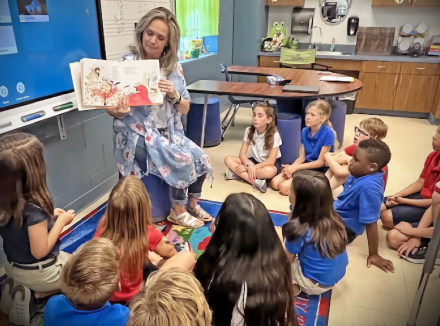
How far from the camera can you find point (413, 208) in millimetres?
1896

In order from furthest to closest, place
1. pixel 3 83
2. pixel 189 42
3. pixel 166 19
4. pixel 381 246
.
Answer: pixel 189 42 → pixel 381 246 → pixel 166 19 → pixel 3 83

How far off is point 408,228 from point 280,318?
3.81 feet

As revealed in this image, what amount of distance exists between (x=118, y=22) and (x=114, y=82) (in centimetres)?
79

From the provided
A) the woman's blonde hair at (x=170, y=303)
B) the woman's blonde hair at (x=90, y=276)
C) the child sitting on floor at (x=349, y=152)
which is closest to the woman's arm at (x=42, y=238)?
the woman's blonde hair at (x=90, y=276)

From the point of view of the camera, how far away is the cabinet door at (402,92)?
13.7ft

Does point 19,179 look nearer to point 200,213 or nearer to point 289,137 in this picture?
point 200,213

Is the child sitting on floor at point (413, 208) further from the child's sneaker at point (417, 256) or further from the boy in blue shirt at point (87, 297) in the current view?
the boy in blue shirt at point (87, 297)

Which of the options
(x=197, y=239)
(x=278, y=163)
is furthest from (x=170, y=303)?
(x=278, y=163)

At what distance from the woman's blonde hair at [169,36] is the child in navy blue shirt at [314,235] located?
943 millimetres

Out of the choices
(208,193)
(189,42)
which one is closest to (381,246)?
(208,193)

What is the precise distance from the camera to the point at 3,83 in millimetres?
1479

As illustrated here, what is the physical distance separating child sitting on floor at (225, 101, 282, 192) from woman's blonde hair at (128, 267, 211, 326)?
5.51ft

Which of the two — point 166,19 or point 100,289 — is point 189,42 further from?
point 100,289

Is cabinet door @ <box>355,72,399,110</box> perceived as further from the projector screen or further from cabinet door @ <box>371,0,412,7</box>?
the projector screen
